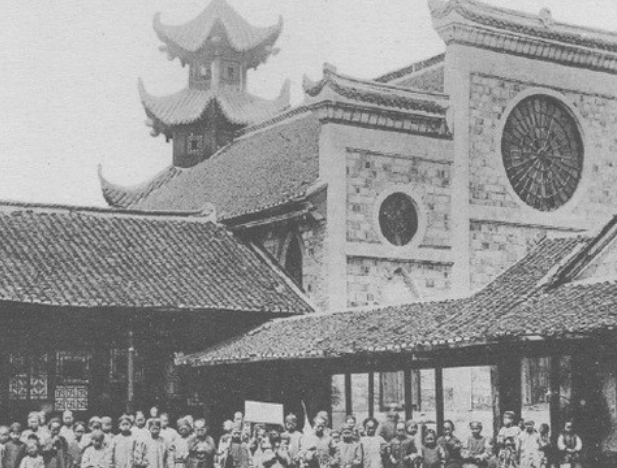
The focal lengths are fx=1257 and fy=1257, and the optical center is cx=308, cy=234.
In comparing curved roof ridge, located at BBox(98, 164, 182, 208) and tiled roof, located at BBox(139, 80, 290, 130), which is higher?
tiled roof, located at BBox(139, 80, 290, 130)

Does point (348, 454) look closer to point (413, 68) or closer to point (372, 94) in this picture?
point (372, 94)

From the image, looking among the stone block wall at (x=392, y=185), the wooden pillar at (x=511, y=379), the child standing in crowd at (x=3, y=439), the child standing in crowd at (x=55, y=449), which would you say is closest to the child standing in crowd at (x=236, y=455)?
the child standing in crowd at (x=55, y=449)

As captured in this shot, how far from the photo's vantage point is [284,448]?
20.3m

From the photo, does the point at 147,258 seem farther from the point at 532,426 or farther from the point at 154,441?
the point at 532,426

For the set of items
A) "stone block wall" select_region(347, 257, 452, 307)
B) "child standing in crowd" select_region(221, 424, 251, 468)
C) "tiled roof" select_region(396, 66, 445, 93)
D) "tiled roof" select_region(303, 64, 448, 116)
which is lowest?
"child standing in crowd" select_region(221, 424, 251, 468)

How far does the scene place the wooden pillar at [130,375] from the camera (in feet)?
89.6

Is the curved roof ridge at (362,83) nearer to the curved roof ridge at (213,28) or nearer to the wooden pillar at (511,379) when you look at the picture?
the wooden pillar at (511,379)

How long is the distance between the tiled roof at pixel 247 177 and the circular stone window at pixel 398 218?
1913mm

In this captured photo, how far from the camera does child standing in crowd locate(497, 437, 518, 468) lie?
20.0 metres

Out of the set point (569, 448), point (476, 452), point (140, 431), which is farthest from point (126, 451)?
point (569, 448)

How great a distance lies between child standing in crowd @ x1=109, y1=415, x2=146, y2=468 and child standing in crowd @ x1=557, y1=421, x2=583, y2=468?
6824 millimetres

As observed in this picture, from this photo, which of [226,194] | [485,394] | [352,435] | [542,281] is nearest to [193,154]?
[226,194]

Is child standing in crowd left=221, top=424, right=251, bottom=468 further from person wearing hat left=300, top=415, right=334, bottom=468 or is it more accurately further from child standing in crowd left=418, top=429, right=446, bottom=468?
child standing in crowd left=418, top=429, right=446, bottom=468

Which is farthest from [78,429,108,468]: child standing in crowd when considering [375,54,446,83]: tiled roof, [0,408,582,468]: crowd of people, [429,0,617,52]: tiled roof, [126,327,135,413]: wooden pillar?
[375,54,446,83]: tiled roof
